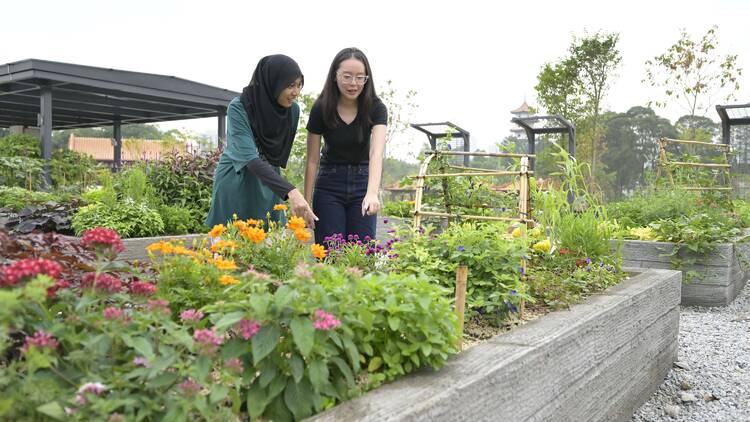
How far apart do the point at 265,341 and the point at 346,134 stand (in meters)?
1.83

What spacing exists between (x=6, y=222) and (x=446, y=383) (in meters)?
5.99

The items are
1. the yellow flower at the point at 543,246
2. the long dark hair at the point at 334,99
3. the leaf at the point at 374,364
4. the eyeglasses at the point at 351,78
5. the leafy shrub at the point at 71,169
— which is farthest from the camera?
the leafy shrub at the point at 71,169

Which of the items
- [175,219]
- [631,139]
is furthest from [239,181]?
[631,139]

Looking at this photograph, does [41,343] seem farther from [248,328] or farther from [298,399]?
[298,399]

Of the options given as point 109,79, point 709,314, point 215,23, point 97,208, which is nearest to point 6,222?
point 97,208

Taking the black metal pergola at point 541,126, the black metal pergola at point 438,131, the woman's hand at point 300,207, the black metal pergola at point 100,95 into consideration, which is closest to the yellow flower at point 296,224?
the woman's hand at point 300,207

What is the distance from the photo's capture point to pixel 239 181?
290 centimetres

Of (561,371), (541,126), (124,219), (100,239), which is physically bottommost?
(561,371)

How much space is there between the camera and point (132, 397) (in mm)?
1278

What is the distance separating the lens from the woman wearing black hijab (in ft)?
9.23

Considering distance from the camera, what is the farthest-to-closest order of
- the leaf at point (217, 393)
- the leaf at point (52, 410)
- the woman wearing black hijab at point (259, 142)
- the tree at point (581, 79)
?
1. the tree at point (581, 79)
2. the woman wearing black hijab at point (259, 142)
3. the leaf at point (217, 393)
4. the leaf at point (52, 410)

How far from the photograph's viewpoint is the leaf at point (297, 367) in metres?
1.41

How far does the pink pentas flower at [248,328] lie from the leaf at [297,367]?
0.11m

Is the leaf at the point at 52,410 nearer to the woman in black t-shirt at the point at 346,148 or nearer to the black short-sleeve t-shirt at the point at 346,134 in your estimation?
the woman in black t-shirt at the point at 346,148
